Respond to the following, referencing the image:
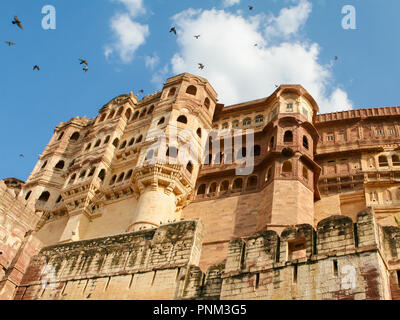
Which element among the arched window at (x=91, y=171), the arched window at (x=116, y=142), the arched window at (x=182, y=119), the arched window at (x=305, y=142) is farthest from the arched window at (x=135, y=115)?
the arched window at (x=305, y=142)

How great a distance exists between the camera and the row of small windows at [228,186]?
1217 inches

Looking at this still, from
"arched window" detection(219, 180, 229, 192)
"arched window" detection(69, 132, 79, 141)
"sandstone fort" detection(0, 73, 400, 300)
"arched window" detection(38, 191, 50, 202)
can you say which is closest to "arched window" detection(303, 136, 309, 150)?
"sandstone fort" detection(0, 73, 400, 300)

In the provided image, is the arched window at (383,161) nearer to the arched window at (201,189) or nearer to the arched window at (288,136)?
the arched window at (288,136)

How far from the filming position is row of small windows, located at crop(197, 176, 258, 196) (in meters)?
30.9

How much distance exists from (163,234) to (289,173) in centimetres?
1319

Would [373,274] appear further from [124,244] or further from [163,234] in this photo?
[124,244]

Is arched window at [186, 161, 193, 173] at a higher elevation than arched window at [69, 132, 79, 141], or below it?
below

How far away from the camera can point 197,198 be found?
3166 cm

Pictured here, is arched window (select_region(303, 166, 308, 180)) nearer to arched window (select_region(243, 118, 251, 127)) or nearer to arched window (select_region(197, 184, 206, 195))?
arched window (select_region(197, 184, 206, 195))

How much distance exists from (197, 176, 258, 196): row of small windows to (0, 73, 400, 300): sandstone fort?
0.09 meters

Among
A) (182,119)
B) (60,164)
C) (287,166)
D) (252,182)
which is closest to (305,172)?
(287,166)

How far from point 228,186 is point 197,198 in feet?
6.68

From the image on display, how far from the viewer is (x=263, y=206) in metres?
28.1

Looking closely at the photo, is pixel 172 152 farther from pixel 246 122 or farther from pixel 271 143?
pixel 246 122
